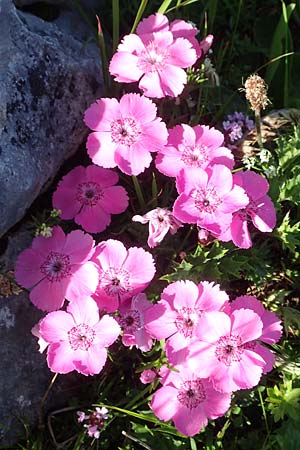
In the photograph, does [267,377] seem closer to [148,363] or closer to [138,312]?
[148,363]

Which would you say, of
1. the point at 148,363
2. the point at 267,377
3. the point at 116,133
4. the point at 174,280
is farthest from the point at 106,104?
the point at 267,377

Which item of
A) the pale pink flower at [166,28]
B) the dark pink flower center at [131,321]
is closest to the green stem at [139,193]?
the dark pink flower center at [131,321]

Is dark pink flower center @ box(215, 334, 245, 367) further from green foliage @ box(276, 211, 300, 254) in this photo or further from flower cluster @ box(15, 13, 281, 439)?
green foliage @ box(276, 211, 300, 254)

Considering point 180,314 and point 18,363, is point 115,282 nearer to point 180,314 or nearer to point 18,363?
point 180,314

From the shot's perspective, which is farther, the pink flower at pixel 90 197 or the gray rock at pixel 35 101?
the pink flower at pixel 90 197

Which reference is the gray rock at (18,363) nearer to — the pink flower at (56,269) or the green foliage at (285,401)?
the pink flower at (56,269)

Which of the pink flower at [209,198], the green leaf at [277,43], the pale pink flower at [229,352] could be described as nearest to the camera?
the pale pink flower at [229,352]
